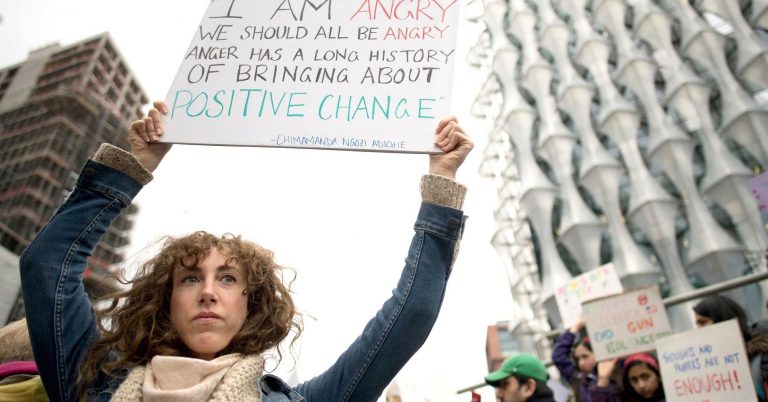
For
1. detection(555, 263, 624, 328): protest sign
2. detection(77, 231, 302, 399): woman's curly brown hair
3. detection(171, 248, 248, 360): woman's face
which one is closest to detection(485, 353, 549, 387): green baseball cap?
detection(555, 263, 624, 328): protest sign

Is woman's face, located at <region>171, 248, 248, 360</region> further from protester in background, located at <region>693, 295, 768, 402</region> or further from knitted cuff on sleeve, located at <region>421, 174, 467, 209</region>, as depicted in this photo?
protester in background, located at <region>693, 295, 768, 402</region>

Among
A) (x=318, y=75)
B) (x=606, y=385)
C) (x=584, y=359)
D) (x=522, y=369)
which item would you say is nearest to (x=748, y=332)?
(x=606, y=385)

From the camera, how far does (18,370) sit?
151cm

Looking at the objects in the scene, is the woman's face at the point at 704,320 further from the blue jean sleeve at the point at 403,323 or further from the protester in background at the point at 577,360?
the blue jean sleeve at the point at 403,323

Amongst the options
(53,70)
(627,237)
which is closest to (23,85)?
(53,70)

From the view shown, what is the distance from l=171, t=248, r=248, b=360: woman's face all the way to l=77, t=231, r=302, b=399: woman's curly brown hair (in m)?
0.02

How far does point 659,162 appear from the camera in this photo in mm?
17453

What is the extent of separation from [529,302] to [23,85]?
2558 cm

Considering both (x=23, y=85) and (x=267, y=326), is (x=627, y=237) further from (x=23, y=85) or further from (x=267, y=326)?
(x=23, y=85)

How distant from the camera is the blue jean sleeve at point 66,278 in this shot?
1.09 m

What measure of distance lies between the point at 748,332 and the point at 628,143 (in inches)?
685

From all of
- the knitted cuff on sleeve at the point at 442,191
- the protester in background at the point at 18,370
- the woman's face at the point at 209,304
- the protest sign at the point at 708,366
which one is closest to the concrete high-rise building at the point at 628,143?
the protest sign at the point at 708,366

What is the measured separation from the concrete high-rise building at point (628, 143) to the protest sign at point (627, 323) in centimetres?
1295

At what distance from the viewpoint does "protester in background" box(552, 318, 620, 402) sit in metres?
3.74
